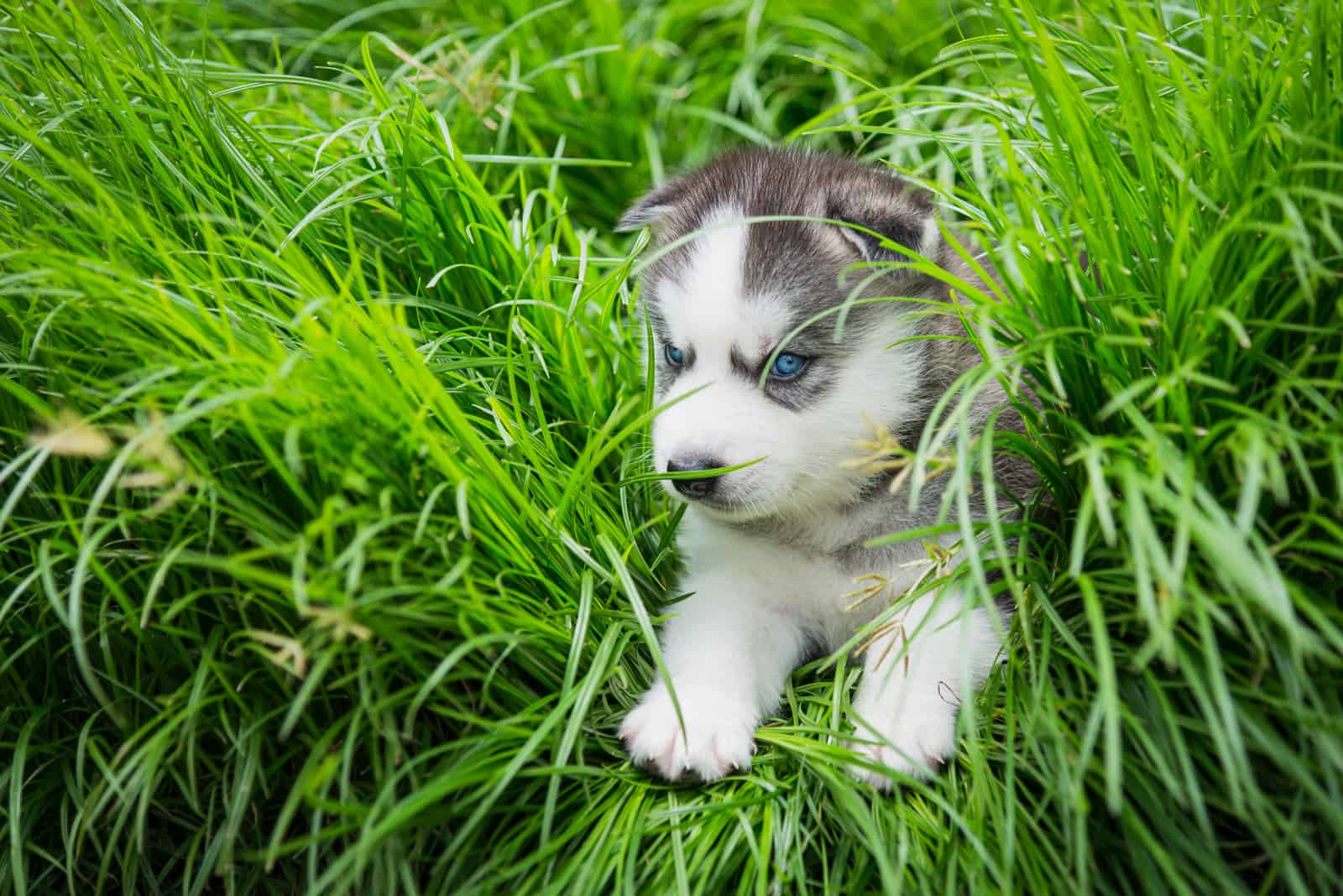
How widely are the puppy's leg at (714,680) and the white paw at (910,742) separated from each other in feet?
0.96

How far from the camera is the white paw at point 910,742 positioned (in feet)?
7.68

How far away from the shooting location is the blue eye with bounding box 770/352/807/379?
2.72 meters

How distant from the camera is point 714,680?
2602 mm

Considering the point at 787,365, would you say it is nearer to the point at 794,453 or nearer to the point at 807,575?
the point at 794,453

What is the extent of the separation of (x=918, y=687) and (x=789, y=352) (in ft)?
2.88

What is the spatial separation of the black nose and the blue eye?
0.34 m

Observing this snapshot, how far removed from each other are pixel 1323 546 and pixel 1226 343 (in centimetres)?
46

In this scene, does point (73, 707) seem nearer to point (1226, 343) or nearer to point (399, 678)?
point (399, 678)

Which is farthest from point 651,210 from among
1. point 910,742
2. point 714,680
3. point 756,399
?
point 910,742

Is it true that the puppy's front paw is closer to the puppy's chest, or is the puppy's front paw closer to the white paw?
the white paw

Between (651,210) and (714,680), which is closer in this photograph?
(714,680)

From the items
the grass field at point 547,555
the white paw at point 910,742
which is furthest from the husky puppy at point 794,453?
the grass field at point 547,555

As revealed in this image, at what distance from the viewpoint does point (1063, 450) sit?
7.88 feet

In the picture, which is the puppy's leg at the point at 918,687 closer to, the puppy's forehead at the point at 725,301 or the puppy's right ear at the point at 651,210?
the puppy's forehead at the point at 725,301
